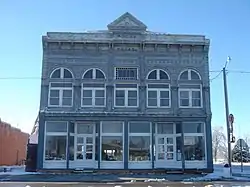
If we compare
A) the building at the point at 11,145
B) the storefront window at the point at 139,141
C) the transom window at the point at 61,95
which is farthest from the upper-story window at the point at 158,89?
the building at the point at 11,145

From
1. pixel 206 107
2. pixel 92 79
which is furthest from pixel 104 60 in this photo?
pixel 206 107

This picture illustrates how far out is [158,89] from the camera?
3228cm

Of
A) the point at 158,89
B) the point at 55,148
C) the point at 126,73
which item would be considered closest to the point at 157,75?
the point at 158,89

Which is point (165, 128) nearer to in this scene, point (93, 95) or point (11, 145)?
point (93, 95)

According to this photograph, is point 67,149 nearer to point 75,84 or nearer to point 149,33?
Result: point 75,84

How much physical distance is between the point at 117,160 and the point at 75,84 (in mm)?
7088

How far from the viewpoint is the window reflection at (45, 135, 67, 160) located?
31.0m

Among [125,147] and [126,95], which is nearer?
[125,147]

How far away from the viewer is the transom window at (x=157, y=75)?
106 feet

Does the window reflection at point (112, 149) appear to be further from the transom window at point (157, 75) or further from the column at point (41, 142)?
the transom window at point (157, 75)

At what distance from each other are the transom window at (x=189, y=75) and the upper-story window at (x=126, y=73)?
156 inches

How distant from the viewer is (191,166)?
31516mm

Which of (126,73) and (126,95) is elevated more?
(126,73)

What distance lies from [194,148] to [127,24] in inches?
466
